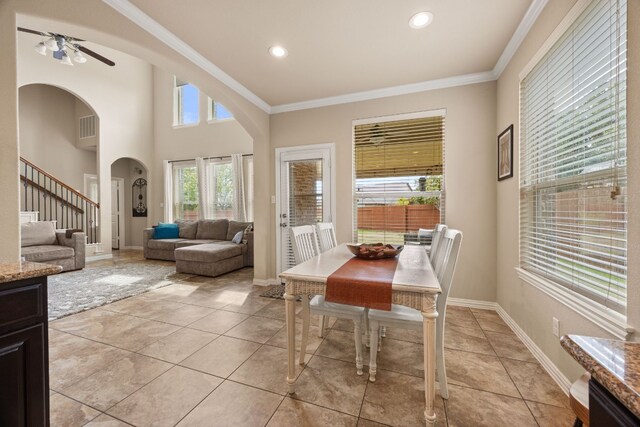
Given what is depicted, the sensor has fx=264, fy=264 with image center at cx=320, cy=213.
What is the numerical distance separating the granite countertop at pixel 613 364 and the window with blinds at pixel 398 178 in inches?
109

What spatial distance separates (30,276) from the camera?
1.02 metres

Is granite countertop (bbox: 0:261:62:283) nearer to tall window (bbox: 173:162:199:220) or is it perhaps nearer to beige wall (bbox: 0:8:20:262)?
beige wall (bbox: 0:8:20:262)

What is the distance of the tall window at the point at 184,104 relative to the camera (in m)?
7.07

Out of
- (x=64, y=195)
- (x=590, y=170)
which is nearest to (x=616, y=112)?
(x=590, y=170)

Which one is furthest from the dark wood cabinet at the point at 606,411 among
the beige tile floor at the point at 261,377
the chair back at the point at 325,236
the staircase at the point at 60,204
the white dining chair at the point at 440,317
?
the staircase at the point at 60,204

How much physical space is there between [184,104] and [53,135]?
126 inches

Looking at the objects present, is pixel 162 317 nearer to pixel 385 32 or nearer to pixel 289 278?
pixel 289 278

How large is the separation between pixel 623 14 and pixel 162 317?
3.97 meters

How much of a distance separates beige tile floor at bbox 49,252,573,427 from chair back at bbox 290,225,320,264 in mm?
745

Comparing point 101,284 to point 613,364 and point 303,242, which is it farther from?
point 613,364

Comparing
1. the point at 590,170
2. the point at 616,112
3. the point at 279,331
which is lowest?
the point at 279,331

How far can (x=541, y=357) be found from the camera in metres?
1.92

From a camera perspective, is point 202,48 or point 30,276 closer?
point 30,276

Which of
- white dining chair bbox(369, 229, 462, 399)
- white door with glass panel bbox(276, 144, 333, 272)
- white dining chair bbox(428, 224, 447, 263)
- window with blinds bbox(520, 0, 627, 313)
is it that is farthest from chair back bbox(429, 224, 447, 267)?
white door with glass panel bbox(276, 144, 333, 272)
